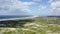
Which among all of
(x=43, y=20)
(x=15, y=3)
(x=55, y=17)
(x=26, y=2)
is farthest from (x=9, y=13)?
(x=55, y=17)

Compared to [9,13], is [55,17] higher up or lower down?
lower down

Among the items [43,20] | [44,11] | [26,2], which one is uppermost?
[26,2]

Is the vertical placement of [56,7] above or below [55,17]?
above

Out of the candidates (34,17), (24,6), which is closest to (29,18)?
(34,17)

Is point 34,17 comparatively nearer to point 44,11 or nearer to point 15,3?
point 44,11

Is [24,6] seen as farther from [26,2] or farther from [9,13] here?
[9,13]
